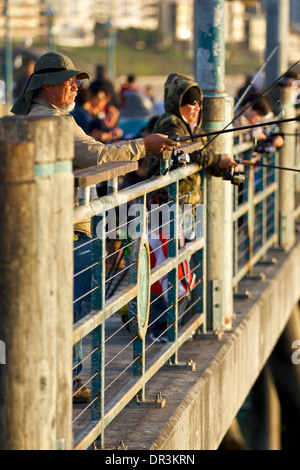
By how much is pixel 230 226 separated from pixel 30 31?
147192mm

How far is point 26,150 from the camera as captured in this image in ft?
9.87

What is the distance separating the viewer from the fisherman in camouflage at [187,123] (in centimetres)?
617

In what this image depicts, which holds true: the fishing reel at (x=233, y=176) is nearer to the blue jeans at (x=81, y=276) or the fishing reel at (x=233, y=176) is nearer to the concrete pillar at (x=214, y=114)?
the concrete pillar at (x=214, y=114)

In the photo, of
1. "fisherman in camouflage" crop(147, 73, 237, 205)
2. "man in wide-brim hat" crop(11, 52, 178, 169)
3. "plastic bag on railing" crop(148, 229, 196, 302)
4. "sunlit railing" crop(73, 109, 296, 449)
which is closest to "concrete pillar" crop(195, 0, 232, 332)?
"sunlit railing" crop(73, 109, 296, 449)

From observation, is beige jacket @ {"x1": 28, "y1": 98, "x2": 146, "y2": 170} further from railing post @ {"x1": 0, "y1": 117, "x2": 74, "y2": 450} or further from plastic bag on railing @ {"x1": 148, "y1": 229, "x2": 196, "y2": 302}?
railing post @ {"x1": 0, "y1": 117, "x2": 74, "y2": 450}

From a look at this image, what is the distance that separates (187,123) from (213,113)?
1.21 feet

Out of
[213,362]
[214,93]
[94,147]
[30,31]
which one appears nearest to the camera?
[94,147]

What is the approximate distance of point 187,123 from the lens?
20.6 ft

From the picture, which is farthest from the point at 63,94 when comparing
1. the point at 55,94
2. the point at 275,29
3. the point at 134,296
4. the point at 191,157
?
the point at 275,29

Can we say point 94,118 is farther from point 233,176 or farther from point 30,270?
point 30,270

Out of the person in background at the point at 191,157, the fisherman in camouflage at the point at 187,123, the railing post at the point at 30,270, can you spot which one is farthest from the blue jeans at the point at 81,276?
the railing post at the point at 30,270

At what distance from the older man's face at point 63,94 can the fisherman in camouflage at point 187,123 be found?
1.10 metres
